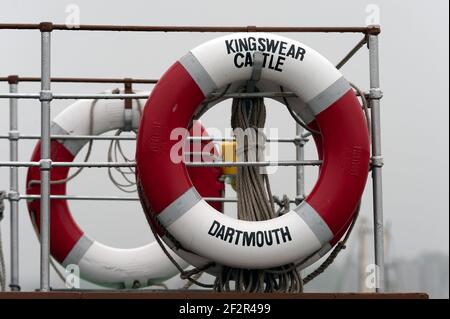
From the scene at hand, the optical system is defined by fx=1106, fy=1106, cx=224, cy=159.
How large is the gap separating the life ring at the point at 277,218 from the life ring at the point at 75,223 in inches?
75.0

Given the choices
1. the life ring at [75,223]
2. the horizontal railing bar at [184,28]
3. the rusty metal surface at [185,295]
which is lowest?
the rusty metal surface at [185,295]

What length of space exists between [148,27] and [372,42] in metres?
1.01

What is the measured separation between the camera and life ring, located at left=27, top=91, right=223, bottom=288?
22.2 feet

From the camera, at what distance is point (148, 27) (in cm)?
483

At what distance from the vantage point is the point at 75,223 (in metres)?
6.91

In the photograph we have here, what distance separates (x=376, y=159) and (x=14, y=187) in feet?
8.14

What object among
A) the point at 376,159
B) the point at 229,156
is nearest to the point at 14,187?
the point at 229,156

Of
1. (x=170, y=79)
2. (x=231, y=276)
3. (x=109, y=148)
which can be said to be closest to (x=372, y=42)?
(x=170, y=79)

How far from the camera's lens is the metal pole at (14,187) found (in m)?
6.45

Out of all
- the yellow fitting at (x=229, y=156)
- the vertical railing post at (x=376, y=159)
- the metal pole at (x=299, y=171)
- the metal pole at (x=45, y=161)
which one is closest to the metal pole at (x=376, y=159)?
the vertical railing post at (x=376, y=159)

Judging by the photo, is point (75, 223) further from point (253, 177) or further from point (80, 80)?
point (253, 177)

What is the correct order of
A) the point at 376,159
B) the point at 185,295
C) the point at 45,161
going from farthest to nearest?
the point at 376,159 → the point at 45,161 → the point at 185,295

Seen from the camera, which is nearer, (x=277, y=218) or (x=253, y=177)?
(x=277, y=218)

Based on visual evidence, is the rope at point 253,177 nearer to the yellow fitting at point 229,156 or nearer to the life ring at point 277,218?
the life ring at point 277,218
